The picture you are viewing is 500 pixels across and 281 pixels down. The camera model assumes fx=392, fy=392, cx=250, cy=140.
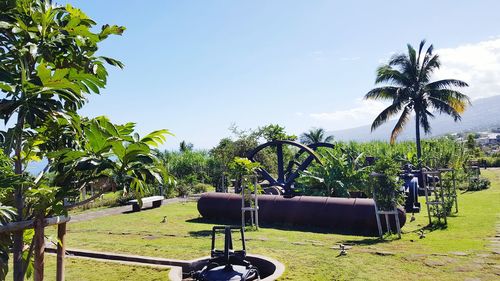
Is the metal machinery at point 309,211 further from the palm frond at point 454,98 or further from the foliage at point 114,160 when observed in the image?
the palm frond at point 454,98

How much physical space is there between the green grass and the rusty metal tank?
22.9ft

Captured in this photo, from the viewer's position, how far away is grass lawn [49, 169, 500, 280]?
7932 millimetres

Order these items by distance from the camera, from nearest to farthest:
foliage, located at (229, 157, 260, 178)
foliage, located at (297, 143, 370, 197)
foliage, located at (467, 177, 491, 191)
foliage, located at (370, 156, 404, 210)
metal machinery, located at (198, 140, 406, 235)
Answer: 1. foliage, located at (370, 156, 404, 210)
2. metal machinery, located at (198, 140, 406, 235)
3. foliage, located at (229, 157, 260, 178)
4. foliage, located at (297, 143, 370, 197)
5. foliage, located at (467, 177, 491, 191)

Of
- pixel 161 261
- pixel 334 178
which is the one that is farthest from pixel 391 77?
pixel 161 261

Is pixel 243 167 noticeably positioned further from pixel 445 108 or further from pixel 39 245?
pixel 445 108

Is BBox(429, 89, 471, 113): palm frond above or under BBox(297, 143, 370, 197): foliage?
above

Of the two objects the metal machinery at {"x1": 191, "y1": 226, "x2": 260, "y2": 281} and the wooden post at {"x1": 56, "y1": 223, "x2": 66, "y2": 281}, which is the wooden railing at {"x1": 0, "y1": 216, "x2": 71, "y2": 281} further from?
the metal machinery at {"x1": 191, "y1": 226, "x2": 260, "y2": 281}

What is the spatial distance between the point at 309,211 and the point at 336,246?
3498 mm

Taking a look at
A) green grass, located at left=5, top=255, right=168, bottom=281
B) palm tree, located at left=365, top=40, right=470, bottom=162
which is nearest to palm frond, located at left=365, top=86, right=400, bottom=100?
palm tree, located at left=365, top=40, right=470, bottom=162

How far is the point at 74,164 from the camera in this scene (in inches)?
129

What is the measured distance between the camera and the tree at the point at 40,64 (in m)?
2.92

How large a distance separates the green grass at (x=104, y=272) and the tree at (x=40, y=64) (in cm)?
430

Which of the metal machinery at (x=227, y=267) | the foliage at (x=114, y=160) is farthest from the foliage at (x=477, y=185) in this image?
the foliage at (x=114, y=160)

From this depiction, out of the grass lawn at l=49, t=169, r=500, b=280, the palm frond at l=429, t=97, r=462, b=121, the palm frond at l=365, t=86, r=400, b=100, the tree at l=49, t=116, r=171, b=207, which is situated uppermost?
the palm frond at l=365, t=86, r=400, b=100
